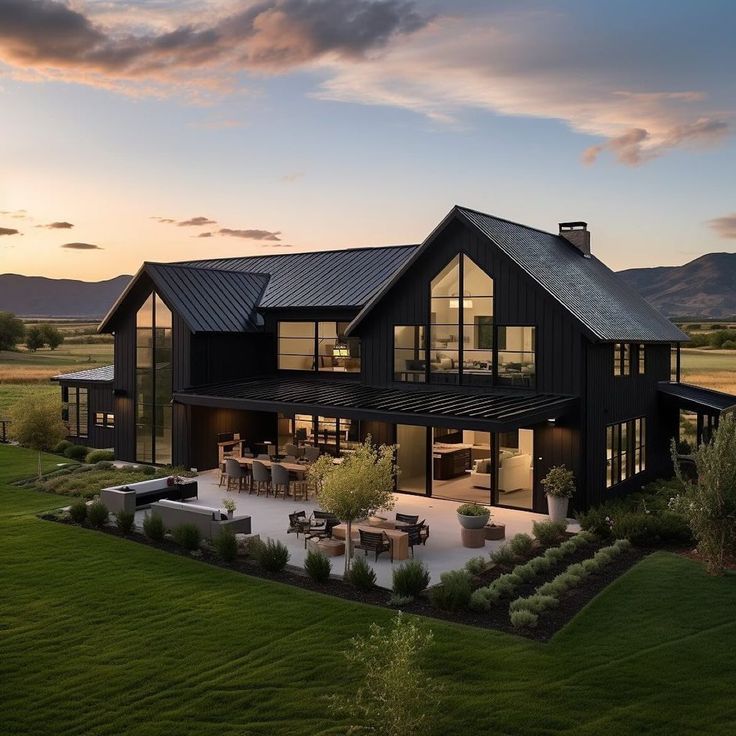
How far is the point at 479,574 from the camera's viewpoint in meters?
14.7

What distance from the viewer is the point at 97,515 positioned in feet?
60.9

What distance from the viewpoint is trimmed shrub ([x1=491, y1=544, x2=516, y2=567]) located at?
50.2 ft

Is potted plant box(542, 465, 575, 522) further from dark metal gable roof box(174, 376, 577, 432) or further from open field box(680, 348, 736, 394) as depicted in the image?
open field box(680, 348, 736, 394)

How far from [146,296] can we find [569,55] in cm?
1861

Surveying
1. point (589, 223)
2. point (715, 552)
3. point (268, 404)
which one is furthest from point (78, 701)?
point (589, 223)

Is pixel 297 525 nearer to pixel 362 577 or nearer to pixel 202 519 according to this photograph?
pixel 202 519

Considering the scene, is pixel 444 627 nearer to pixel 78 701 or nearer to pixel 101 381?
pixel 78 701

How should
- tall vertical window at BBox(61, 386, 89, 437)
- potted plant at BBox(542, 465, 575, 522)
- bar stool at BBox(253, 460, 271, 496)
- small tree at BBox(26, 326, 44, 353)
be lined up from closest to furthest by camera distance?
potted plant at BBox(542, 465, 575, 522) < bar stool at BBox(253, 460, 271, 496) < tall vertical window at BBox(61, 386, 89, 437) < small tree at BBox(26, 326, 44, 353)

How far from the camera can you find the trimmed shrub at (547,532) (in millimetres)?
17000

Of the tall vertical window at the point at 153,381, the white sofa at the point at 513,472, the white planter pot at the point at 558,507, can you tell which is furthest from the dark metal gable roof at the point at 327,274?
the white planter pot at the point at 558,507

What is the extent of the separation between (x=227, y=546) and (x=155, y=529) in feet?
8.63

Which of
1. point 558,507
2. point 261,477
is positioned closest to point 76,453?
point 261,477

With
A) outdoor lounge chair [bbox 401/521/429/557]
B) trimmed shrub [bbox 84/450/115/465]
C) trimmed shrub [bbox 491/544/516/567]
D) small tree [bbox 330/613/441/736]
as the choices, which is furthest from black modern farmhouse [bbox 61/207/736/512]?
A: small tree [bbox 330/613/441/736]

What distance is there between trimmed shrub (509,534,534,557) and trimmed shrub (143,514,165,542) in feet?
27.0
